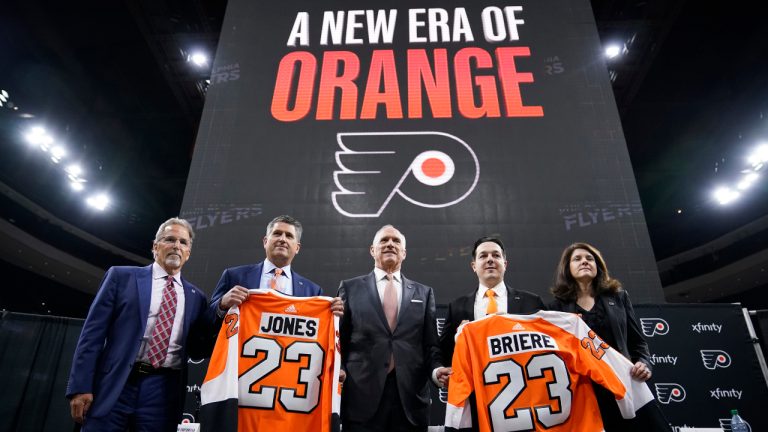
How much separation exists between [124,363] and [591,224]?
4.17 metres

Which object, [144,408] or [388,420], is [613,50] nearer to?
[388,420]

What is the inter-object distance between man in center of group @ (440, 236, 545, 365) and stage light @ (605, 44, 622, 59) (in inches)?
266

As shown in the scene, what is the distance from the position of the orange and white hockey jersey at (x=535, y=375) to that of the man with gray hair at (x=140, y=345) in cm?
136

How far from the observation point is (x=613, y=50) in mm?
7812

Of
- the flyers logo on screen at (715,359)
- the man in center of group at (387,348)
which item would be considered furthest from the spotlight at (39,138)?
the flyers logo on screen at (715,359)

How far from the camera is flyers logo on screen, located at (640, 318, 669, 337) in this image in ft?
13.0

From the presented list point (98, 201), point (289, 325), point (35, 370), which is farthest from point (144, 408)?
point (98, 201)

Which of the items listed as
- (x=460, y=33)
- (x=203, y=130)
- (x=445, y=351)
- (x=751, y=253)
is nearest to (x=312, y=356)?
(x=445, y=351)

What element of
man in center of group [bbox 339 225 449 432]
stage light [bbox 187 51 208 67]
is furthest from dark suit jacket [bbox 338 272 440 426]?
stage light [bbox 187 51 208 67]

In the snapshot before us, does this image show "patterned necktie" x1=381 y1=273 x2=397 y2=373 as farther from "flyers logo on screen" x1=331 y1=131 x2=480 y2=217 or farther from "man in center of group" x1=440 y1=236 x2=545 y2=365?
"flyers logo on screen" x1=331 y1=131 x2=480 y2=217

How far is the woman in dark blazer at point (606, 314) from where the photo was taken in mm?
2232

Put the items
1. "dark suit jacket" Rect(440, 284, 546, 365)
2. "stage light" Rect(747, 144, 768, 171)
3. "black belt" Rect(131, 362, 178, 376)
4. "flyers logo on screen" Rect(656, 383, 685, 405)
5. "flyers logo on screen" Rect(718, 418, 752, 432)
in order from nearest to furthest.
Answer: "black belt" Rect(131, 362, 178, 376) → "dark suit jacket" Rect(440, 284, 546, 365) → "flyers logo on screen" Rect(718, 418, 752, 432) → "flyers logo on screen" Rect(656, 383, 685, 405) → "stage light" Rect(747, 144, 768, 171)

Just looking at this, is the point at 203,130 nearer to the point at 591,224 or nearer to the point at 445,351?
the point at 445,351

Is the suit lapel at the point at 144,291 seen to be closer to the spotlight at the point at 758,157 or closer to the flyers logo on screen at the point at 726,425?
the flyers logo on screen at the point at 726,425
